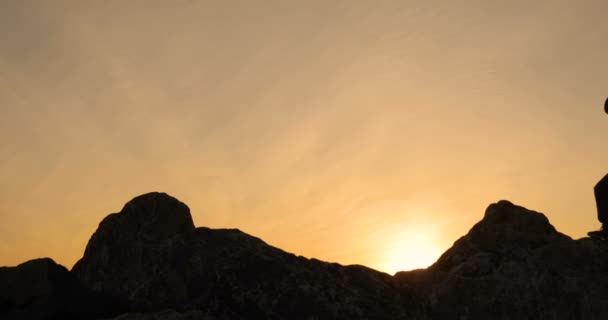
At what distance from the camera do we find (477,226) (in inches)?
426

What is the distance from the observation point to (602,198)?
13.0 meters

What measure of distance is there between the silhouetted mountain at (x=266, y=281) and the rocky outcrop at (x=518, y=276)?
2cm

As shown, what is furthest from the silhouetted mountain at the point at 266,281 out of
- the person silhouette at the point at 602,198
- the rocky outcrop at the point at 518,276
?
the person silhouette at the point at 602,198

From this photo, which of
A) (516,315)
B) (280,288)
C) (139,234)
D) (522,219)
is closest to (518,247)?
(522,219)

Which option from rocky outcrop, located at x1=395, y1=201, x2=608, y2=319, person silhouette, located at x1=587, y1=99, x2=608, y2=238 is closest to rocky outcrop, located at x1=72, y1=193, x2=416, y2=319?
rocky outcrop, located at x1=395, y1=201, x2=608, y2=319

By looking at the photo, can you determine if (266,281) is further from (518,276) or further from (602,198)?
(602,198)

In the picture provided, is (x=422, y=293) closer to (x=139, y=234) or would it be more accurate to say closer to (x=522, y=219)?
(x=522, y=219)

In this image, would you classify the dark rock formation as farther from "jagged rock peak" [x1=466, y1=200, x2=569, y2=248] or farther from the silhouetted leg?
the silhouetted leg

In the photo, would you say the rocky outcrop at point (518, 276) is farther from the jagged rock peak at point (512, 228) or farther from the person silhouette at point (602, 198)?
the person silhouette at point (602, 198)

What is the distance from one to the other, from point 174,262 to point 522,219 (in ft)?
20.7

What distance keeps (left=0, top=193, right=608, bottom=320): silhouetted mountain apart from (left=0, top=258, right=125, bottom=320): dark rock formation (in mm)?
18

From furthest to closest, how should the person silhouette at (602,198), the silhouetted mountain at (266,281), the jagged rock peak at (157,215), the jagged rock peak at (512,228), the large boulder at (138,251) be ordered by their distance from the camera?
the person silhouette at (602,198)
the jagged rock peak at (512,228)
the jagged rock peak at (157,215)
the large boulder at (138,251)
the silhouetted mountain at (266,281)

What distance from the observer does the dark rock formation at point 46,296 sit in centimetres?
897

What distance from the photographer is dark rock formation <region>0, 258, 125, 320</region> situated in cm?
897
